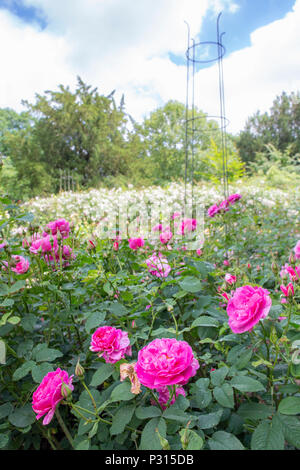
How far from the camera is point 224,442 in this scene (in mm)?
454

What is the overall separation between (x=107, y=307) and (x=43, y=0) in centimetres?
764

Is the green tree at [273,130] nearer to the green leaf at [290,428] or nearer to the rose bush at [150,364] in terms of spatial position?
the rose bush at [150,364]

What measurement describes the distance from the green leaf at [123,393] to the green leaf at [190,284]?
0.26 metres

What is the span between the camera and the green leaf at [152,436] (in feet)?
1.45

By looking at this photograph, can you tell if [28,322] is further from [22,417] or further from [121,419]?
[121,419]

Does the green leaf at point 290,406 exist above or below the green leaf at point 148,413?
above

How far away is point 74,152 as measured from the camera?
10.2 metres

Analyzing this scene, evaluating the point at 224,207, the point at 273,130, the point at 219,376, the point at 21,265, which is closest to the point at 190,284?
the point at 219,376

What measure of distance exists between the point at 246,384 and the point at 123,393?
7.9 inches

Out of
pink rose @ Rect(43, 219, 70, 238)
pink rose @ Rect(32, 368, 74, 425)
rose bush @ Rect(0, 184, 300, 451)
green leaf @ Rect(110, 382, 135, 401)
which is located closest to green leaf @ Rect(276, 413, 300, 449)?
rose bush @ Rect(0, 184, 300, 451)

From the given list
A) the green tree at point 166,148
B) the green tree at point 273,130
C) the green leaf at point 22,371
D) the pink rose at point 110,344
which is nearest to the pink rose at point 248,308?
the pink rose at point 110,344

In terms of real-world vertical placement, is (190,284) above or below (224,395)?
above

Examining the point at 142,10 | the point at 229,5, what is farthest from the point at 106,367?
the point at 142,10

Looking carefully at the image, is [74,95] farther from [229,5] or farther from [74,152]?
[229,5]
